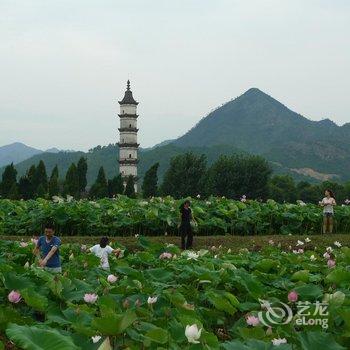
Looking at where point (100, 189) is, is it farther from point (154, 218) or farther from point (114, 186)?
point (154, 218)

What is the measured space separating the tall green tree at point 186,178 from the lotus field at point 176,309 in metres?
45.8

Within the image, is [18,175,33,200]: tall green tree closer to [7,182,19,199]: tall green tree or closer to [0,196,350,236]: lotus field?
[7,182,19,199]: tall green tree

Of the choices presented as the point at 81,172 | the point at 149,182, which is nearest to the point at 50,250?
the point at 149,182

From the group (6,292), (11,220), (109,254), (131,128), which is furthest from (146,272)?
(131,128)

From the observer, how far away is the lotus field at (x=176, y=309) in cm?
312

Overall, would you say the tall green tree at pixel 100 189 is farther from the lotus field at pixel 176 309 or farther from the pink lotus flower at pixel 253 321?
the pink lotus flower at pixel 253 321

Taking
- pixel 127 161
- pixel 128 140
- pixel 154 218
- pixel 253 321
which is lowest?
pixel 154 218

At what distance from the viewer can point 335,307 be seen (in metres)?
4.04

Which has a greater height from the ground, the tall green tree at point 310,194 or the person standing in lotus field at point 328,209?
the person standing in lotus field at point 328,209

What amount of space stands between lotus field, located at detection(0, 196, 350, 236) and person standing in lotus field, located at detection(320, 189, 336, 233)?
0.76m

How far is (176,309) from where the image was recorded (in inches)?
157

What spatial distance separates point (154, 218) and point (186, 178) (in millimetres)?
36710

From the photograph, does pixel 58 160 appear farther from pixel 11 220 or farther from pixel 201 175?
pixel 11 220

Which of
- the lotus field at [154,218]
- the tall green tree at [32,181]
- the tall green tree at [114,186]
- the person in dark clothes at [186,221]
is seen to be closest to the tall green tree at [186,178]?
the tall green tree at [114,186]
